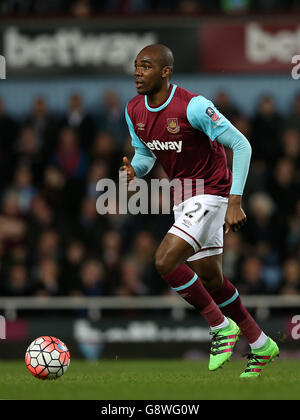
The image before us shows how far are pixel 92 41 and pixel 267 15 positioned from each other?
2.66 meters

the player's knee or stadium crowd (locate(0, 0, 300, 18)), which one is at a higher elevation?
stadium crowd (locate(0, 0, 300, 18))

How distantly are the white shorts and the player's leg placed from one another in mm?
84

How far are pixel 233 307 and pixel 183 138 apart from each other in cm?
134

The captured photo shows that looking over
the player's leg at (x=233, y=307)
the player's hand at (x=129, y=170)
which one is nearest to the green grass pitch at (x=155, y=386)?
the player's leg at (x=233, y=307)

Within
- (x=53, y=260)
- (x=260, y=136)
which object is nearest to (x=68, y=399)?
(x=53, y=260)

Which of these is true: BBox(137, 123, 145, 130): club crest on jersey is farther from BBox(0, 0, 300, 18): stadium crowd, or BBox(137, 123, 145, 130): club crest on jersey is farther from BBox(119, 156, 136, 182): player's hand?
BBox(0, 0, 300, 18): stadium crowd

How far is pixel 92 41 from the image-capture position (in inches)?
573

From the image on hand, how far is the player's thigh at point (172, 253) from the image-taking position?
683cm

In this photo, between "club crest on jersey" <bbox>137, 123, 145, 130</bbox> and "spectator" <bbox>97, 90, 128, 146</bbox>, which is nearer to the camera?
"club crest on jersey" <bbox>137, 123, 145, 130</bbox>

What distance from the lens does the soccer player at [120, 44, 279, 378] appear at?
22.7ft

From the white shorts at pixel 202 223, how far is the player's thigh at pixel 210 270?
38 mm

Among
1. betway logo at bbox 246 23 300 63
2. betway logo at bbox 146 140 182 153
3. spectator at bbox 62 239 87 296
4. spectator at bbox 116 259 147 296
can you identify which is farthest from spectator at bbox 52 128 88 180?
betway logo at bbox 146 140 182 153

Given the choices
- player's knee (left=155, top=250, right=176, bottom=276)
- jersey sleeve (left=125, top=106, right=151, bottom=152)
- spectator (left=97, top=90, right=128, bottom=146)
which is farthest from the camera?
spectator (left=97, top=90, right=128, bottom=146)

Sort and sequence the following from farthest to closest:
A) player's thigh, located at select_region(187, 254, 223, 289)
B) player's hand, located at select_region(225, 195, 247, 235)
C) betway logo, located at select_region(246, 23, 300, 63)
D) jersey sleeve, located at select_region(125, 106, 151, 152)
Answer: betway logo, located at select_region(246, 23, 300, 63) → jersey sleeve, located at select_region(125, 106, 151, 152) → player's thigh, located at select_region(187, 254, 223, 289) → player's hand, located at select_region(225, 195, 247, 235)
